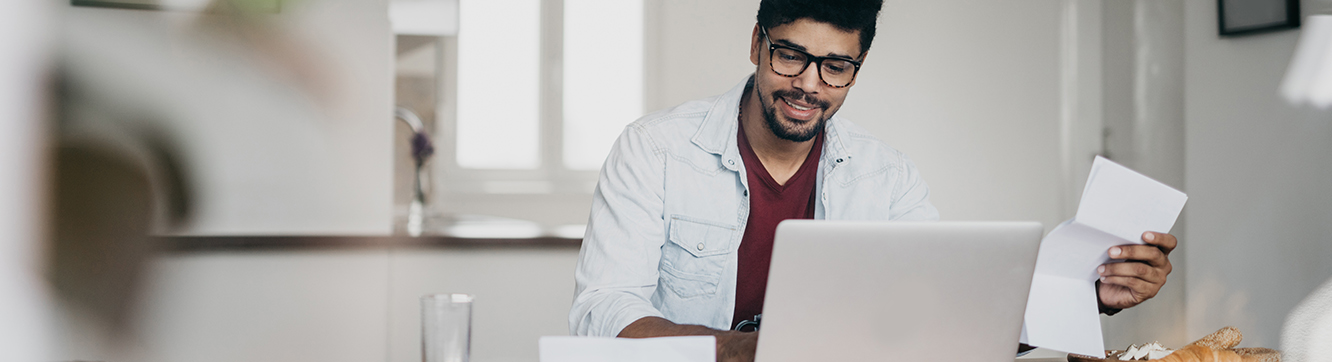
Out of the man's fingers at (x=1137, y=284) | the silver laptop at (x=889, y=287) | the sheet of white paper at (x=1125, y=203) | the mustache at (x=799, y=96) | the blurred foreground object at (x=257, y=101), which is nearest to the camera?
the silver laptop at (x=889, y=287)

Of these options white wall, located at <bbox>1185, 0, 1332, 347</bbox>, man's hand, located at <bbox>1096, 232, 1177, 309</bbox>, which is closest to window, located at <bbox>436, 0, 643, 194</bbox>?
white wall, located at <bbox>1185, 0, 1332, 347</bbox>

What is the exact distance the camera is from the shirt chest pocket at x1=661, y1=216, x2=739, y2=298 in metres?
1.25

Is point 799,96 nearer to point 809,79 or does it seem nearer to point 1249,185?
point 809,79

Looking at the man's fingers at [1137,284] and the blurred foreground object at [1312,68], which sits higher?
the blurred foreground object at [1312,68]

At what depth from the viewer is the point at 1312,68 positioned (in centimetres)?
193

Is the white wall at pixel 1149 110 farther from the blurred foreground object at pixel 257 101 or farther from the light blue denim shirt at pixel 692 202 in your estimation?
the blurred foreground object at pixel 257 101

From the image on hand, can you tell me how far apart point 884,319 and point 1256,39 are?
2.10m

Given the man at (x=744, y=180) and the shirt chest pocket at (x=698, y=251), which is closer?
the man at (x=744, y=180)

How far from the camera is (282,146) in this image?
1.84 meters

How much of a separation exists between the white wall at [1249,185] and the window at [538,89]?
229 cm

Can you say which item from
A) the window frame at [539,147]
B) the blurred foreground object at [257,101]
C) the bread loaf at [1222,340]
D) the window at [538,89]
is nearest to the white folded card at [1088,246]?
the bread loaf at [1222,340]

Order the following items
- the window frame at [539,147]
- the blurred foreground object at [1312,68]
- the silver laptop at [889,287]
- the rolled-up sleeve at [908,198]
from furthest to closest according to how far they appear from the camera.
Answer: the window frame at [539,147] < the blurred foreground object at [1312,68] < the rolled-up sleeve at [908,198] < the silver laptop at [889,287]

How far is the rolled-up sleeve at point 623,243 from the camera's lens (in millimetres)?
978

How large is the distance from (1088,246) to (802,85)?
17.5 inches
